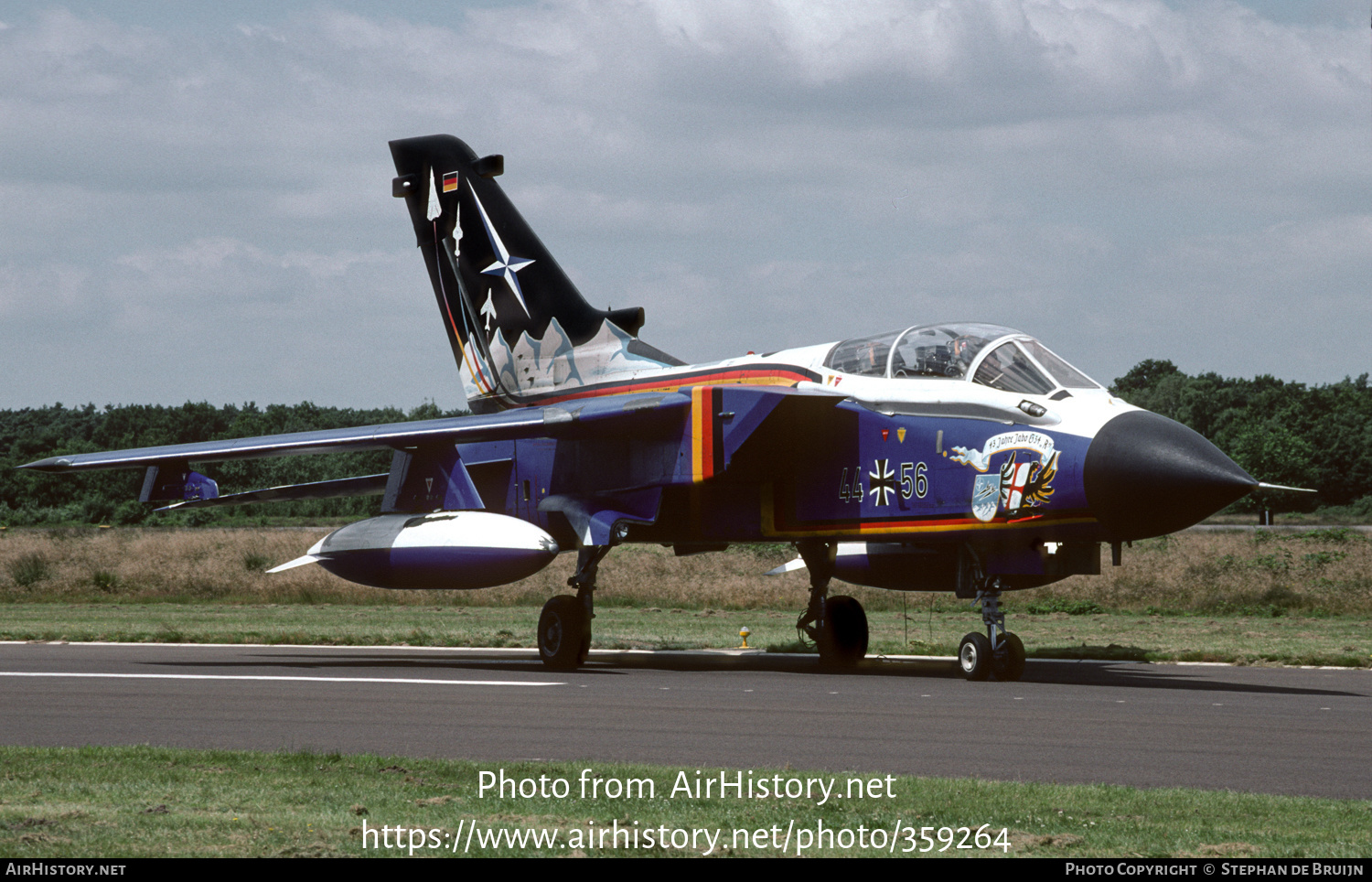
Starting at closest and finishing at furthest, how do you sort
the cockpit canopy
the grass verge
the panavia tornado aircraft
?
the grass verge
the panavia tornado aircraft
the cockpit canopy

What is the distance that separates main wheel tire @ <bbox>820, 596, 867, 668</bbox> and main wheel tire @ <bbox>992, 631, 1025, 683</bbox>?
3812 mm

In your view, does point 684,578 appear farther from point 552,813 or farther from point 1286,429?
point 1286,429

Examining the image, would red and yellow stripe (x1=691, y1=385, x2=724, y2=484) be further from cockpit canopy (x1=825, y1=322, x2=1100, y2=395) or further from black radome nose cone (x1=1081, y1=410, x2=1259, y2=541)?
black radome nose cone (x1=1081, y1=410, x2=1259, y2=541)

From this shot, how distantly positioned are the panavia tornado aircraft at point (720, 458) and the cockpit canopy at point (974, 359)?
0.09ft

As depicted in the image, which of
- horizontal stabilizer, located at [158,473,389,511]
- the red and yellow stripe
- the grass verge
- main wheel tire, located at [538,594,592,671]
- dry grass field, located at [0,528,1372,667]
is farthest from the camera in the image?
horizontal stabilizer, located at [158,473,389,511]

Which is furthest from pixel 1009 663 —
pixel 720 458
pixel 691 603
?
pixel 691 603

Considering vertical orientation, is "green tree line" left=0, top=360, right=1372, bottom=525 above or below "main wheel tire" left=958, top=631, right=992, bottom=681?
above

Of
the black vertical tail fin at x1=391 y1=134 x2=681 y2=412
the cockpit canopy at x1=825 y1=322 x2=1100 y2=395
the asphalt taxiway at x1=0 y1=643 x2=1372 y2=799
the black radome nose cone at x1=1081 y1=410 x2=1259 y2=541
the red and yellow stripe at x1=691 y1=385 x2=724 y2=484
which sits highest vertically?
A: the black vertical tail fin at x1=391 y1=134 x2=681 y2=412

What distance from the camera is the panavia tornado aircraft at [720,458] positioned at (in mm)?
15438

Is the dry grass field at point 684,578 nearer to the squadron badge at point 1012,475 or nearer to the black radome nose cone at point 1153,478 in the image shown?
the squadron badge at point 1012,475

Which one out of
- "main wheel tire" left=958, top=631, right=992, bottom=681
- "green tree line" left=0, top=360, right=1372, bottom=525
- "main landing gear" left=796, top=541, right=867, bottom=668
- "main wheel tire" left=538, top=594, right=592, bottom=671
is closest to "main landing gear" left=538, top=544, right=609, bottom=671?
"main wheel tire" left=538, top=594, right=592, bottom=671

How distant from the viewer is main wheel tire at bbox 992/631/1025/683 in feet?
52.6

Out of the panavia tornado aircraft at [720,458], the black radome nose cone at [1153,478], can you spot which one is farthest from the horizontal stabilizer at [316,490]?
the black radome nose cone at [1153,478]

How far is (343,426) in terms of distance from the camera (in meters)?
80.7
